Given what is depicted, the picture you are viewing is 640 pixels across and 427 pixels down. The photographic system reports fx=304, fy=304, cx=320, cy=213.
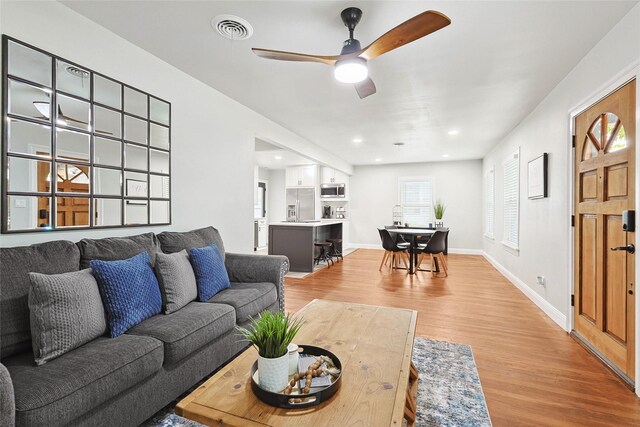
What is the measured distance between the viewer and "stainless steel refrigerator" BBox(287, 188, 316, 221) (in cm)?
773

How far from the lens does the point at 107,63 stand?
2.26 metres

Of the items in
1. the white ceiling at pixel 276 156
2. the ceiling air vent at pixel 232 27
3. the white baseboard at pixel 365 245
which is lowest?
the white baseboard at pixel 365 245

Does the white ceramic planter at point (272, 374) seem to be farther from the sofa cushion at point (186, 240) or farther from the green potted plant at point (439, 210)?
the green potted plant at point (439, 210)

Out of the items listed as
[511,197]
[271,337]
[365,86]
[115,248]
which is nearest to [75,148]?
[115,248]

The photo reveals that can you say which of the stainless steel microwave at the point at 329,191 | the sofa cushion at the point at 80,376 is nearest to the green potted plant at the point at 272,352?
the sofa cushion at the point at 80,376

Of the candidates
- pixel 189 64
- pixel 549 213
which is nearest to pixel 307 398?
pixel 189 64

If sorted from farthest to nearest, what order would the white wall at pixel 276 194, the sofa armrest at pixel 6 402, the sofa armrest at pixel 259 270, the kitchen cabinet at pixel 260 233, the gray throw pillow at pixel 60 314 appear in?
the white wall at pixel 276 194 < the kitchen cabinet at pixel 260 233 < the sofa armrest at pixel 259 270 < the gray throw pillow at pixel 60 314 < the sofa armrest at pixel 6 402

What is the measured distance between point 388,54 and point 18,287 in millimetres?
2873

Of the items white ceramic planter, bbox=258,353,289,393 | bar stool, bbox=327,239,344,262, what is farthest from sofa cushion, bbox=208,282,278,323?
bar stool, bbox=327,239,344,262

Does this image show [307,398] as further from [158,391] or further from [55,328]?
[55,328]

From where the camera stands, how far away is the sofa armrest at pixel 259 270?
9.18ft

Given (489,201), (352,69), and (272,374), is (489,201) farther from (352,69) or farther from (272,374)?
(272,374)

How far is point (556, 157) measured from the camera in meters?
3.24

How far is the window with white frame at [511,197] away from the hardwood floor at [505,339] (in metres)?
0.73
